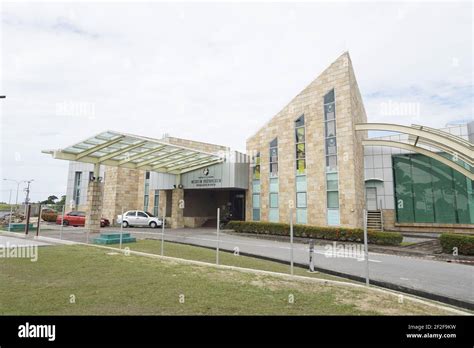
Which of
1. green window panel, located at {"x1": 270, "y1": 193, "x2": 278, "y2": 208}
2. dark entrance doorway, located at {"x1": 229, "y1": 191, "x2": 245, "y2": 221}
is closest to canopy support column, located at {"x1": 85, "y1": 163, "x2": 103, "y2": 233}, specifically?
green window panel, located at {"x1": 270, "y1": 193, "x2": 278, "y2": 208}

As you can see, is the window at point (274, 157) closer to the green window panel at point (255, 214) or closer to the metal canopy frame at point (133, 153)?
the green window panel at point (255, 214)

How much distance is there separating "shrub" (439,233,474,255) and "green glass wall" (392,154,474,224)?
8948 millimetres

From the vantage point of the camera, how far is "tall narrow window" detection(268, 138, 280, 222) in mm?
A: 21461

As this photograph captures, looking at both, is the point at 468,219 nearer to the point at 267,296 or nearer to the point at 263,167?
the point at 263,167

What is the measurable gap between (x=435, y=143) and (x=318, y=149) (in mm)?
7586

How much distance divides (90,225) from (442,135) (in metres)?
22.1

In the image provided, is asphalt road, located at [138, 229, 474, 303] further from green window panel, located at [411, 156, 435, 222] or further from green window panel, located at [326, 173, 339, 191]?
green window panel, located at [411, 156, 435, 222]

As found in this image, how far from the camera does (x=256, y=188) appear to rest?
23.0 metres

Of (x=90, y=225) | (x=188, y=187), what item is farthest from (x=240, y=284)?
(x=188, y=187)

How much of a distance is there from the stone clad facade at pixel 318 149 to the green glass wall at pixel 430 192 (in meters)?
3.65

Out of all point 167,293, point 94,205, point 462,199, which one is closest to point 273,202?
point 94,205

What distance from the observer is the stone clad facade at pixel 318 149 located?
59.8ft

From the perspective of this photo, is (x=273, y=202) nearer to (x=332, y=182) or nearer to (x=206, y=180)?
(x=332, y=182)

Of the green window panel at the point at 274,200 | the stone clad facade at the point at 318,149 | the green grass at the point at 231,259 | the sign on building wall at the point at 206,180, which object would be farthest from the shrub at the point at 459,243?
the sign on building wall at the point at 206,180
